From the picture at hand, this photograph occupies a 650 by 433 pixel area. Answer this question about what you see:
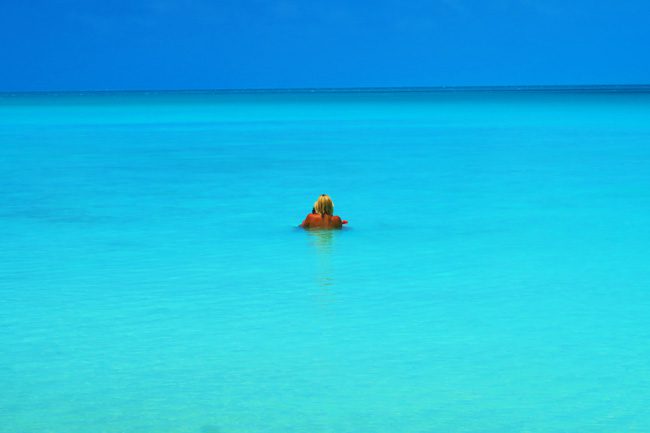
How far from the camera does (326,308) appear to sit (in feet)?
26.3

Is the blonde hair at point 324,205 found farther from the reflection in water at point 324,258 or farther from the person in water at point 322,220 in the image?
the reflection in water at point 324,258

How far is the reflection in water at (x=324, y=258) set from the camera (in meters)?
8.78

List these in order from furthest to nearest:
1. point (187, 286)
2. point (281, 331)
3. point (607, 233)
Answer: point (607, 233)
point (187, 286)
point (281, 331)

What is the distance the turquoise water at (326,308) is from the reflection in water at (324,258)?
3 cm

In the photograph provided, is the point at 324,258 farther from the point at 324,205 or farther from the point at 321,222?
the point at 321,222

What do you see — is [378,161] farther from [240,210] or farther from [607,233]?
[607,233]

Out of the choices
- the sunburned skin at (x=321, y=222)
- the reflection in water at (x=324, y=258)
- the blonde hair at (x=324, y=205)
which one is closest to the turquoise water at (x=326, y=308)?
the reflection in water at (x=324, y=258)

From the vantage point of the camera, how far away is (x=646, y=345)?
22.3 feet

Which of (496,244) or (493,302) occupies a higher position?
(496,244)

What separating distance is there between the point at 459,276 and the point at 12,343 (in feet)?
13.2

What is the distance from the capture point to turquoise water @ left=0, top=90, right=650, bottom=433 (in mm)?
5629

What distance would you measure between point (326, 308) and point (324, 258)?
2077 mm

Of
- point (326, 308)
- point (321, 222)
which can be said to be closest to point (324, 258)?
point (321, 222)

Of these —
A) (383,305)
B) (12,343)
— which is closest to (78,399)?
(12,343)
